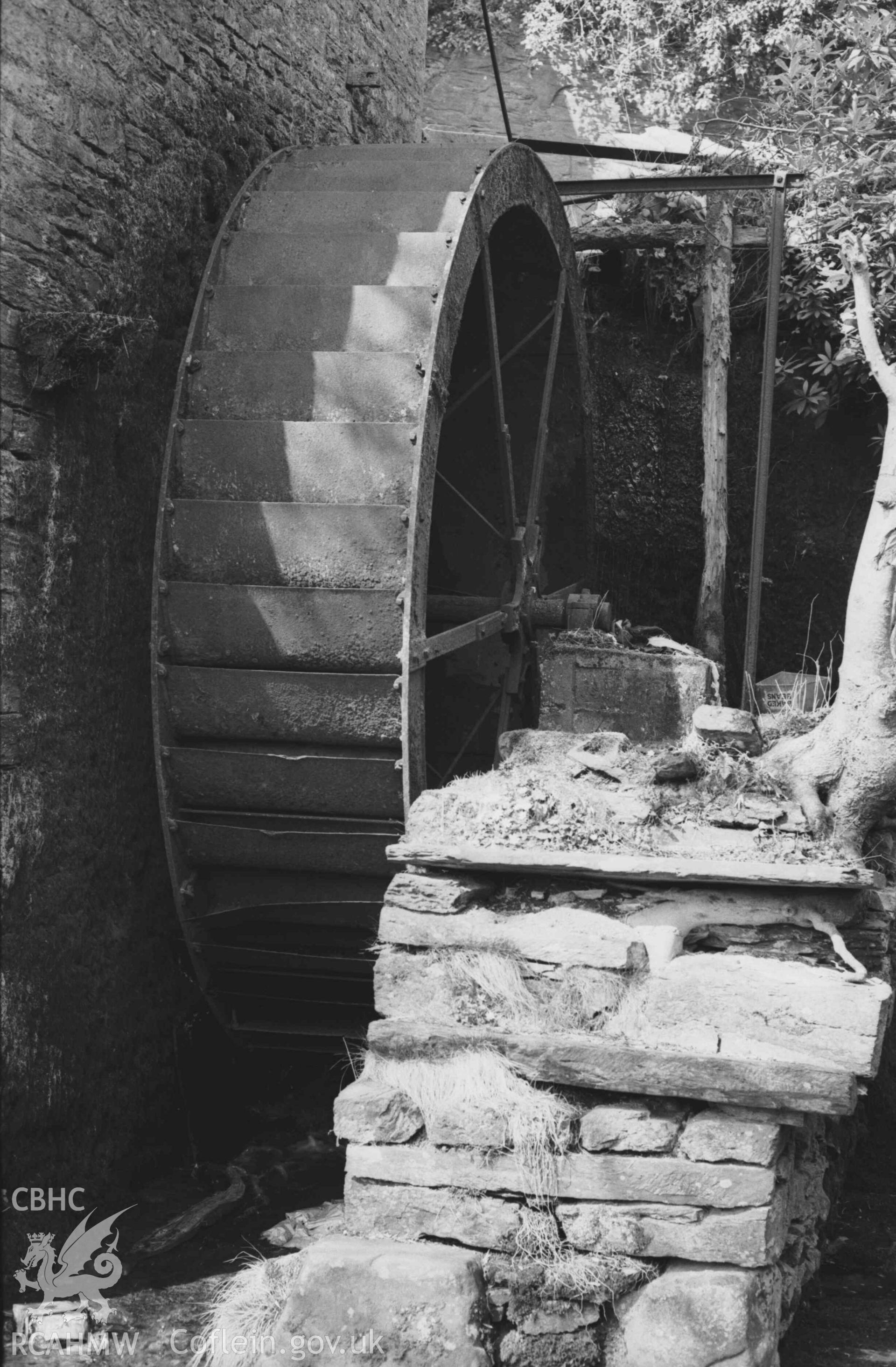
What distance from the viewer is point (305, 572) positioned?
13.7 feet

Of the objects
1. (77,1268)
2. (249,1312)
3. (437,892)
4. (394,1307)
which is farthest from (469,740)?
(394,1307)

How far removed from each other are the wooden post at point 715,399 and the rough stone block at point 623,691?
2.56m

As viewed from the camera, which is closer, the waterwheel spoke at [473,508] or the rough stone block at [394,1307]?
the rough stone block at [394,1307]

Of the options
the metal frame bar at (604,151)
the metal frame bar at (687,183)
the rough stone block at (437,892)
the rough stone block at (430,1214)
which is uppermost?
the metal frame bar at (604,151)

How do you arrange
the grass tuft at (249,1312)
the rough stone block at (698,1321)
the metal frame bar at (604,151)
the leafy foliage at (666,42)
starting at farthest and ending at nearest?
the leafy foliage at (666,42)
the metal frame bar at (604,151)
the grass tuft at (249,1312)
the rough stone block at (698,1321)

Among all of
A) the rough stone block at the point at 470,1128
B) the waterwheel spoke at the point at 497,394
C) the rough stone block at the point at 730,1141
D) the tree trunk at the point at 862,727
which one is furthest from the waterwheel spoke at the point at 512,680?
the rough stone block at the point at 730,1141

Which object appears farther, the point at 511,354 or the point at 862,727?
the point at 511,354

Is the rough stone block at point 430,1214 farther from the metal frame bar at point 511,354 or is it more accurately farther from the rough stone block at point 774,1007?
the metal frame bar at point 511,354

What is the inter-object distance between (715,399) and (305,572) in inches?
161

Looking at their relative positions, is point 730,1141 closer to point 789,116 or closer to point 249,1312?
point 249,1312

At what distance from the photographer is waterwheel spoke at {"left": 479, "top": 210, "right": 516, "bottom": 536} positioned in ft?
16.3

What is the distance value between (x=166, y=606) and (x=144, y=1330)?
2051 mm

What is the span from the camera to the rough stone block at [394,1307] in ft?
9.02

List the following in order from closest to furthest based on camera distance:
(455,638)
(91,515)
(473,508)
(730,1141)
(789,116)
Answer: (730,1141) → (91,515) → (455,638) → (473,508) → (789,116)
